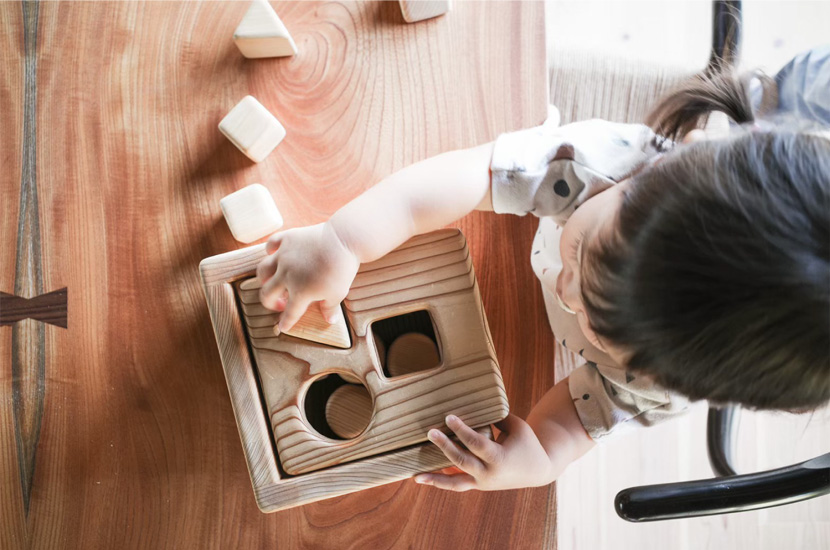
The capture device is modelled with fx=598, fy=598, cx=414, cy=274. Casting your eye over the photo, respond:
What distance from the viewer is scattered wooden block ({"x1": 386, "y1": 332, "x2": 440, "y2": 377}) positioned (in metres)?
0.54

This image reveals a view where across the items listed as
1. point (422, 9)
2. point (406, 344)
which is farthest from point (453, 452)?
point (422, 9)

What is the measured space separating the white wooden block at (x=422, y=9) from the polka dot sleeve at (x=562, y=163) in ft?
0.42

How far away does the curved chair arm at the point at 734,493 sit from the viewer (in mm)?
397

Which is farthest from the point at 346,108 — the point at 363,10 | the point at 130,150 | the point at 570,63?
the point at 570,63

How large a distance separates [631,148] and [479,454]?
0.96 feet

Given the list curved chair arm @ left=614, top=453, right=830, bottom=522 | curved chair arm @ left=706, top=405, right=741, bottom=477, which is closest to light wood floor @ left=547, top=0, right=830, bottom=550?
curved chair arm @ left=706, top=405, right=741, bottom=477

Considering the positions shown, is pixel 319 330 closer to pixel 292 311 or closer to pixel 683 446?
pixel 292 311

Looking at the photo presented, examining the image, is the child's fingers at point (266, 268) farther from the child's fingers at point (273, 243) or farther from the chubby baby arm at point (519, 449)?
the chubby baby arm at point (519, 449)

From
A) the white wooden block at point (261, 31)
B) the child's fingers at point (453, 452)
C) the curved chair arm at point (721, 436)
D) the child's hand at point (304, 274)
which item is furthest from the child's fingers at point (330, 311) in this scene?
the curved chair arm at point (721, 436)

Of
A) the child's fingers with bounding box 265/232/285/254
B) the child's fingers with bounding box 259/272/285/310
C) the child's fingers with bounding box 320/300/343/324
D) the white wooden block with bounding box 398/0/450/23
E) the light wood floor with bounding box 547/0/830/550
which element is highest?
the white wooden block with bounding box 398/0/450/23

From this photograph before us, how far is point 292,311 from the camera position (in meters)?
0.47

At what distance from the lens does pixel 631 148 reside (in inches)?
20.6

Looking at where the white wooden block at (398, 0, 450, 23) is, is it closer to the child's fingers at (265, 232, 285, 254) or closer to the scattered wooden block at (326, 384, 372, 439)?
the child's fingers at (265, 232, 285, 254)

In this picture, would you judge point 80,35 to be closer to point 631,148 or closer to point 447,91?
point 447,91
